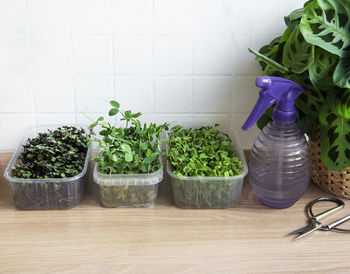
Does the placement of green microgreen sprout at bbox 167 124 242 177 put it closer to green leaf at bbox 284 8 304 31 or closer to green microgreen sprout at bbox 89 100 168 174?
green microgreen sprout at bbox 89 100 168 174

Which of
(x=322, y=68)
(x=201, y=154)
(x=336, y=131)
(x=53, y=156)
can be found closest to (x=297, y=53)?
(x=322, y=68)

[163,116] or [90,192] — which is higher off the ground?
[163,116]

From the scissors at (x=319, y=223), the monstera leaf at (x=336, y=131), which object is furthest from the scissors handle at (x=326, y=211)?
the monstera leaf at (x=336, y=131)

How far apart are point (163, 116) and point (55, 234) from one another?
427mm

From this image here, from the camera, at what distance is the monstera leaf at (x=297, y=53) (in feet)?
2.80

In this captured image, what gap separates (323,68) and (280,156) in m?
0.20

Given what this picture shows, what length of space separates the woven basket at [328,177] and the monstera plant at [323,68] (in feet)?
0.18

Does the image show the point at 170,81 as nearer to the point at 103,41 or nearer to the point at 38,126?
the point at 103,41

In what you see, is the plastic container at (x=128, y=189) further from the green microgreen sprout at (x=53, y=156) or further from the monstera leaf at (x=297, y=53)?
the monstera leaf at (x=297, y=53)

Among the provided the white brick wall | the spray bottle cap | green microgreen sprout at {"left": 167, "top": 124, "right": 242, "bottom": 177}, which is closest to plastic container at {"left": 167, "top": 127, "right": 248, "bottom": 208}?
green microgreen sprout at {"left": 167, "top": 124, "right": 242, "bottom": 177}

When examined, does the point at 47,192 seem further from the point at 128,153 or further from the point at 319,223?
the point at 319,223

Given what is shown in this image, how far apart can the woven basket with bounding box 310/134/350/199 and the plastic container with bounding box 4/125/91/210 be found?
53 cm

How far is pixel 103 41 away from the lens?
1.06 m

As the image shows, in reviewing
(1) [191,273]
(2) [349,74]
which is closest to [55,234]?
(1) [191,273]
